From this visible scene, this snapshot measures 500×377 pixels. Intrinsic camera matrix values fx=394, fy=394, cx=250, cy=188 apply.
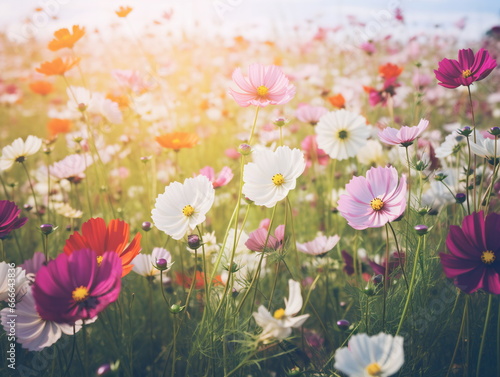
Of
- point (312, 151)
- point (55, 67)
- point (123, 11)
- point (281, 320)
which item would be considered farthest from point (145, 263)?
point (123, 11)

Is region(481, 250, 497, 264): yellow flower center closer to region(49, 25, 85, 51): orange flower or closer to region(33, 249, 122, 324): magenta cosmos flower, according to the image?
region(33, 249, 122, 324): magenta cosmos flower

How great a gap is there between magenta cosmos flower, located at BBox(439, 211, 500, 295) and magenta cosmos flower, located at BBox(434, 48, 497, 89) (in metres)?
0.24

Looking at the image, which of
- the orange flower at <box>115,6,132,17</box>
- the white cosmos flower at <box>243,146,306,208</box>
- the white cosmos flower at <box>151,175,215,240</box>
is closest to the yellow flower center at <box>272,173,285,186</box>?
the white cosmos flower at <box>243,146,306,208</box>

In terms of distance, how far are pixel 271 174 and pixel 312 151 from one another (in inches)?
27.7

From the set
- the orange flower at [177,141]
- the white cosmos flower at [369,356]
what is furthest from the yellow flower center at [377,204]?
the orange flower at [177,141]

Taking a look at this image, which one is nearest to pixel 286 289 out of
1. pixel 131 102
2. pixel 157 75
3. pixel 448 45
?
pixel 131 102

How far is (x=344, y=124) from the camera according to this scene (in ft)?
2.81

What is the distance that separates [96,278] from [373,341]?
35cm

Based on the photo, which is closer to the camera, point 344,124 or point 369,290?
point 369,290

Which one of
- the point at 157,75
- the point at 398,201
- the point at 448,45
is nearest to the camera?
the point at 398,201

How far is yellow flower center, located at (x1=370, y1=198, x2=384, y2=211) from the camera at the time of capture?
1.99 feet

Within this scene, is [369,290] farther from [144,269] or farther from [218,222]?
[218,222]

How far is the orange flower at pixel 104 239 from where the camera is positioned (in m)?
0.61

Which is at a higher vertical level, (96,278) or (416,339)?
(96,278)
